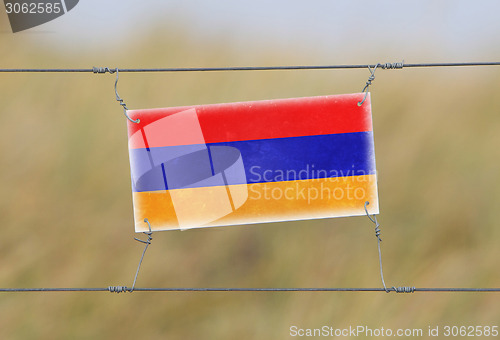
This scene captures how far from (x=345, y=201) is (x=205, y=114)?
0.90 metres

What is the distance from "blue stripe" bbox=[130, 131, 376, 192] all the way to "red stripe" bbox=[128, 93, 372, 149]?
39 millimetres

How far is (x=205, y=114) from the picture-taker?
315cm

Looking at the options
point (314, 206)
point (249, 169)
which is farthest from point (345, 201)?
point (249, 169)

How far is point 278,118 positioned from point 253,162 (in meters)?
0.28

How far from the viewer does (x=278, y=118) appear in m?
3.16

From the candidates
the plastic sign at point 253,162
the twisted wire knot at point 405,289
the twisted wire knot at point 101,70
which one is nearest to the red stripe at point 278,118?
A: the plastic sign at point 253,162

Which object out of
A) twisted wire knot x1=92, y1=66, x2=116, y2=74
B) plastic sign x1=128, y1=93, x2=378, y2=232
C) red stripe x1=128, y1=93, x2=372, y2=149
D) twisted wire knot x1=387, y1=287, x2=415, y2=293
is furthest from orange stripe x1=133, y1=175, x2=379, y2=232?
twisted wire knot x1=92, y1=66, x2=116, y2=74

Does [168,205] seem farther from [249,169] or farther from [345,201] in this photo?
[345,201]

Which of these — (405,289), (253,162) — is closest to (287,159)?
(253,162)

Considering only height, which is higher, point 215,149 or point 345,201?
point 215,149

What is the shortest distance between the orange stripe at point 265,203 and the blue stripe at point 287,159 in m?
0.04

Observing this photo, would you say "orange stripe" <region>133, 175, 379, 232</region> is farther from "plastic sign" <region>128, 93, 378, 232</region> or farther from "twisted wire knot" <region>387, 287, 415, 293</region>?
"twisted wire knot" <region>387, 287, 415, 293</region>

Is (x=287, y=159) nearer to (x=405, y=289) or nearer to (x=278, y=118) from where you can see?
(x=278, y=118)

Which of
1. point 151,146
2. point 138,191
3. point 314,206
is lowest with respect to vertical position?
point 314,206
